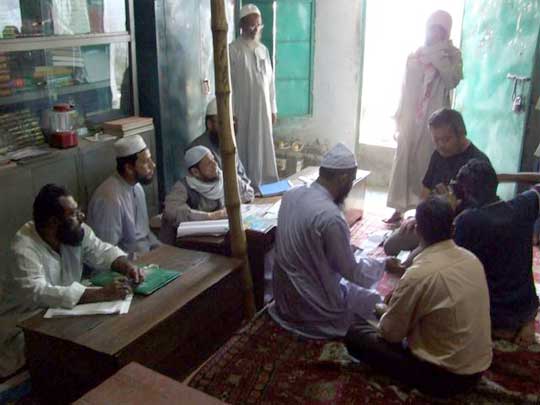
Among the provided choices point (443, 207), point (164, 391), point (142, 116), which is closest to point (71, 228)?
point (164, 391)

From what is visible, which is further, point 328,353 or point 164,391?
point 328,353

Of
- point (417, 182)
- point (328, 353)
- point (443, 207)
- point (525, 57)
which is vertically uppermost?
point (525, 57)

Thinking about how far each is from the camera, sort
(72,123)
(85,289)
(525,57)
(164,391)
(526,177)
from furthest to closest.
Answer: (525,57) → (72,123) → (526,177) → (85,289) → (164,391)

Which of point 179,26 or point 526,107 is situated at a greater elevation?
point 179,26

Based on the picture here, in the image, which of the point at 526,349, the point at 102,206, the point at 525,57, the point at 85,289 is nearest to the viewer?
the point at 85,289

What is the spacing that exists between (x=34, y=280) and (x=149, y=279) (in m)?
0.55

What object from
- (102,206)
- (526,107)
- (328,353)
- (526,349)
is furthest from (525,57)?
(102,206)

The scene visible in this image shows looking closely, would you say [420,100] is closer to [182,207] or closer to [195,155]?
[195,155]

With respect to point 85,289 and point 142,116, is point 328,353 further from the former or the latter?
point 142,116

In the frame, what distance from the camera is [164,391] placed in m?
1.91

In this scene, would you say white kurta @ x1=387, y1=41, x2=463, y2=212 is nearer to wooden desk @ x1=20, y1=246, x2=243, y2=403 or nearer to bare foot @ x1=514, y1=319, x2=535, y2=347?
bare foot @ x1=514, y1=319, x2=535, y2=347

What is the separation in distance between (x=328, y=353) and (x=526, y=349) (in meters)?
1.02

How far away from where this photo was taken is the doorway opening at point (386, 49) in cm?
607

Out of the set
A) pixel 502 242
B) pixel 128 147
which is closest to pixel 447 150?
pixel 502 242
